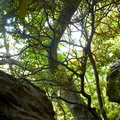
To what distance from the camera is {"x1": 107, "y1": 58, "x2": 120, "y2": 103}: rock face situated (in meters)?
3.40

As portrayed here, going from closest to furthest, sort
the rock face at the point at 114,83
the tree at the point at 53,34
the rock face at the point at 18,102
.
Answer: the rock face at the point at 18,102
the tree at the point at 53,34
the rock face at the point at 114,83

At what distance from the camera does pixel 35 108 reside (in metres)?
1.84

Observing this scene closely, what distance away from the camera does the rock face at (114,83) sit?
340 centimetres

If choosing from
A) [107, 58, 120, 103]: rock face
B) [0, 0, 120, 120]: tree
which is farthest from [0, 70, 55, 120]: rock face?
[107, 58, 120, 103]: rock face

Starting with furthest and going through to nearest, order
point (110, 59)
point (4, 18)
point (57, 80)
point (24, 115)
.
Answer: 1. point (110, 59)
2. point (57, 80)
3. point (4, 18)
4. point (24, 115)

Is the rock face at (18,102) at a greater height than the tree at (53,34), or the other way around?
the tree at (53,34)

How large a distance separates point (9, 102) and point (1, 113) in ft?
0.81

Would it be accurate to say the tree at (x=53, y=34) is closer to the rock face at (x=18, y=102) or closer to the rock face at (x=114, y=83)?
the rock face at (x=18, y=102)

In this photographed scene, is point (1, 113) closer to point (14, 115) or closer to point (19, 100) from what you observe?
point (14, 115)

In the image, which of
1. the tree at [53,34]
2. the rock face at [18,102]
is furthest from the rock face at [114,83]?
the rock face at [18,102]

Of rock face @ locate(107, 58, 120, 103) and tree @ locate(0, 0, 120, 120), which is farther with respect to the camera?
rock face @ locate(107, 58, 120, 103)

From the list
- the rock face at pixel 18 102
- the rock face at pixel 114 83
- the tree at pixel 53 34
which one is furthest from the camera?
the rock face at pixel 114 83

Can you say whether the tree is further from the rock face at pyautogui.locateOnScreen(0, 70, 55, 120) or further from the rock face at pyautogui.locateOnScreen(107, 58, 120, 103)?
the rock face at pyautogui.locateOnScreen(107, 58, 120, 103)

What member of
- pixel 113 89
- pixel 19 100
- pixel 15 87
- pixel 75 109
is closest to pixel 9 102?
pixel 19 100
